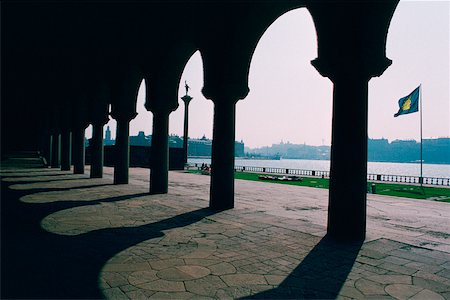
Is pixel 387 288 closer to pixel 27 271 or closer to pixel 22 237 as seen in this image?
pixel 27 271

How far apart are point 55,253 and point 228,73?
6.19m

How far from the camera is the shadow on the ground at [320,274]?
327 centimetres

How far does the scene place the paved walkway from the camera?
3332mm

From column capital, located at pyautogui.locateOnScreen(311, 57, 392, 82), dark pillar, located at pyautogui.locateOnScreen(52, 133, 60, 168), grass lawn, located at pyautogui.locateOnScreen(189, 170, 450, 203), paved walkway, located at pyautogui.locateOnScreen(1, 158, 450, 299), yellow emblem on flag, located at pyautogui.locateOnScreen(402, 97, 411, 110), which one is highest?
yellow emblem on flag, located at pyautogui.locateOnScreen(402, 97, 411, 110)

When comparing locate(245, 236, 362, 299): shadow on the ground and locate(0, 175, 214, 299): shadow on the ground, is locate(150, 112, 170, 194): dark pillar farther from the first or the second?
locate(245, 236, 362, 299): shadow on the ground

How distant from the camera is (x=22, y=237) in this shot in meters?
5.16

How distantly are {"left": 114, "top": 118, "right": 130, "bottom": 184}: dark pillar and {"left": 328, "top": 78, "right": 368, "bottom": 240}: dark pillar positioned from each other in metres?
10.6

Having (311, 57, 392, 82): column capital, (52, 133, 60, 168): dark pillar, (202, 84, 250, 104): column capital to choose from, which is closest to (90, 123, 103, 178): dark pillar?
(52, 133, 60, 168): dark pillar

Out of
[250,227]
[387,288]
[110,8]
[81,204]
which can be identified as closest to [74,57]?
[110,8]

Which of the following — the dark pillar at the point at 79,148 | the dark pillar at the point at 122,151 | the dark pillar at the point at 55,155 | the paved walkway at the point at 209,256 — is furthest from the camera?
the dark pillar at the point at 55,155

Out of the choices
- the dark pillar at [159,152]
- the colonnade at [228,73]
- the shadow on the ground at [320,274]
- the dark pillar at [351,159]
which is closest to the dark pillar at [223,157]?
the colonnade at [228,73]

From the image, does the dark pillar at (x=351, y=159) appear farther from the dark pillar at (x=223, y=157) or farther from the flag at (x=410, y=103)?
the flag at (x=410, y=103)

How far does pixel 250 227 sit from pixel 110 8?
28.9 feet

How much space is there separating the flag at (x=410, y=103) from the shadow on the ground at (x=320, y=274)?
19.6 meters
